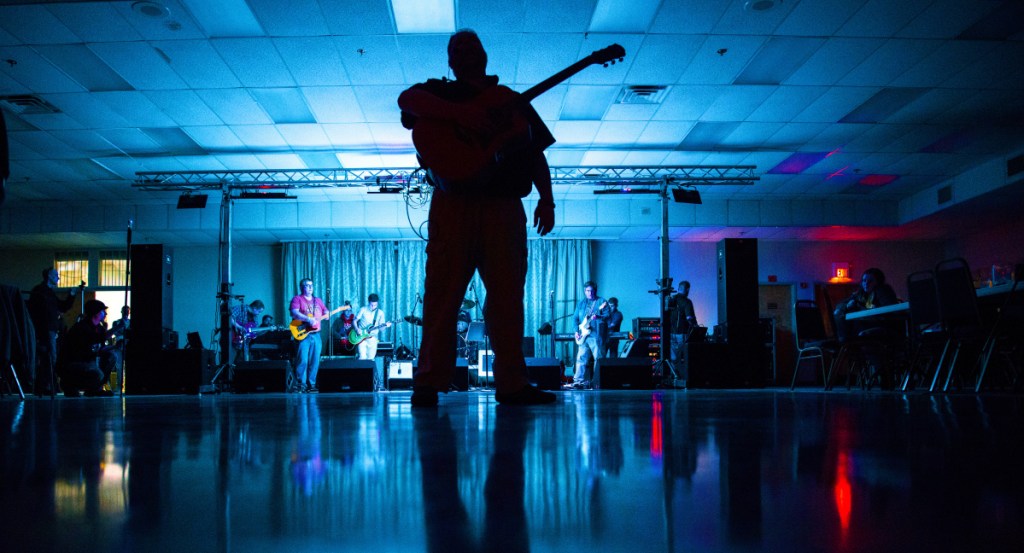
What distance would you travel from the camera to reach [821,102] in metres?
7.54

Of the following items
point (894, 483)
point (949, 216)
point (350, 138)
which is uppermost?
point (350, 138)

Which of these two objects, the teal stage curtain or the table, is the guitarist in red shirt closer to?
the table

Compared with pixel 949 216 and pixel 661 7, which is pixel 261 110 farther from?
pixel 949 216

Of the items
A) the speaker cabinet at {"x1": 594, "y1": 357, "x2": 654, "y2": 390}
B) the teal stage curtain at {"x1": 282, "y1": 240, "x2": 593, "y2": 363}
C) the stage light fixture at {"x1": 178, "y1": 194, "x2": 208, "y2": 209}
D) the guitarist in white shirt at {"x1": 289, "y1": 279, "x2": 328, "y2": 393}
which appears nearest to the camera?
the speaker cabinet at {"x1": 594, "y1": 357, "x2": 654, "y2": 390}

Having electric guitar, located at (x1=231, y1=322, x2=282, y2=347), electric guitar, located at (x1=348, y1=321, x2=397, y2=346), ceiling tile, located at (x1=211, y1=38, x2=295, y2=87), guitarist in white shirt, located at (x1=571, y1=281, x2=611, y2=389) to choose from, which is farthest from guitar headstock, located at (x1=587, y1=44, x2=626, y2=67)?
electric guitar, located at (x1=231, y1=322, x2=282, y2=347)

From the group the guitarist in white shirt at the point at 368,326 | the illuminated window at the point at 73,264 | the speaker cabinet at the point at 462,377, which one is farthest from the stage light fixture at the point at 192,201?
the illuminated window at the point at 73,264

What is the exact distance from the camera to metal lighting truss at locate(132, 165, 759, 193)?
934 centimetres

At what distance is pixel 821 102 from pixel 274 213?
8065 millimetres

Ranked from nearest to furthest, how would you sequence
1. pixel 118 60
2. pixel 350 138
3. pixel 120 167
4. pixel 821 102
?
1. pixel 118 60
2. pixel 821 102
3. pixel 350 138
4. pixel 120 167

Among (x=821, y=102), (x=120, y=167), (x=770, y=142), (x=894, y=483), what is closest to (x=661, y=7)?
(x=821, y=102)

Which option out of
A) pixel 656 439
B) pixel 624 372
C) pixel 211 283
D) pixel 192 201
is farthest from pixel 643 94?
pixel 211 283

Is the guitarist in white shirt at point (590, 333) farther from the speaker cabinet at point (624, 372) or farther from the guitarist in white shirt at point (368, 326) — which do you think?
the guitarist in white shirt at point (368, 326)

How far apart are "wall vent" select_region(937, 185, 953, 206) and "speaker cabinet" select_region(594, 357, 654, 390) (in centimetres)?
573

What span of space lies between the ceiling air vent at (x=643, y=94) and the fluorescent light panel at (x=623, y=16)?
120 cm
